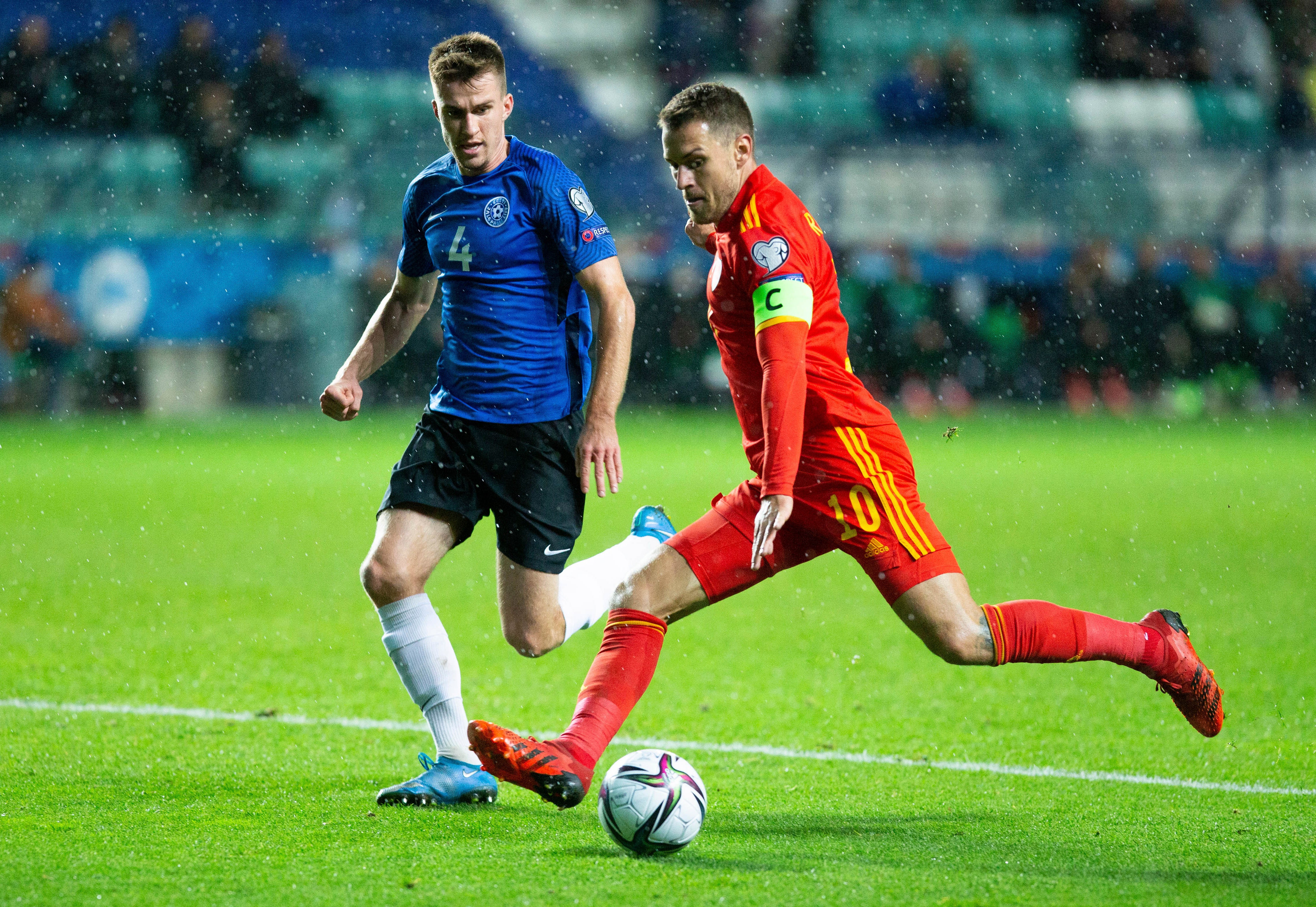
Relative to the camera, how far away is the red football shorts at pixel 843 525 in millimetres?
3891

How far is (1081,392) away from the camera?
2070 centimetres

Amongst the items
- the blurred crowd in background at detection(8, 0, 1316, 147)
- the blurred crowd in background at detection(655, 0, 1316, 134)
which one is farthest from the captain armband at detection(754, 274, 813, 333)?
the blurred crowd in background at detection(655, 0, 1316, 134)

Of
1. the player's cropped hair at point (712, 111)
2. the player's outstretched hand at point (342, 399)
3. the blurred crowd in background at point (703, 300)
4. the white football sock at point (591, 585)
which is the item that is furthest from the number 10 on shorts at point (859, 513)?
the blurred crowd in background at point (703, 300)

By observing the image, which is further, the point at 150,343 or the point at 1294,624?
the point at 150,343

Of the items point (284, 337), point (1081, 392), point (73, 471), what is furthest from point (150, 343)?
point (1081, 392)

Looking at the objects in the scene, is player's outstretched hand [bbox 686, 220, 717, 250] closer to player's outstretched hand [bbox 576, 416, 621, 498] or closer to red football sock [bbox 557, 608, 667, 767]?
player's outstretched hand [bbox 576, 416, 621, 498]

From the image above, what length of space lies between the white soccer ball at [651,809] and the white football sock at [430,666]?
74 centimetres

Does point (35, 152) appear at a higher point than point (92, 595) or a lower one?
higher

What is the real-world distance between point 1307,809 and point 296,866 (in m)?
2.59

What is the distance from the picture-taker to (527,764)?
351 centimetres

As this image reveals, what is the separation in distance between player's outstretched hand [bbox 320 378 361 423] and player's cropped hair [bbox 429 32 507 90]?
0.91m

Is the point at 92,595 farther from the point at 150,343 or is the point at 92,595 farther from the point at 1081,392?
the point at 1081,392

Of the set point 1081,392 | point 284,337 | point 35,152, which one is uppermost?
point 35,152

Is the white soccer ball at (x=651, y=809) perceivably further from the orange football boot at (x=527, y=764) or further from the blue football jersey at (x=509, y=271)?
the blue football jersey at (x=509, y=271)
